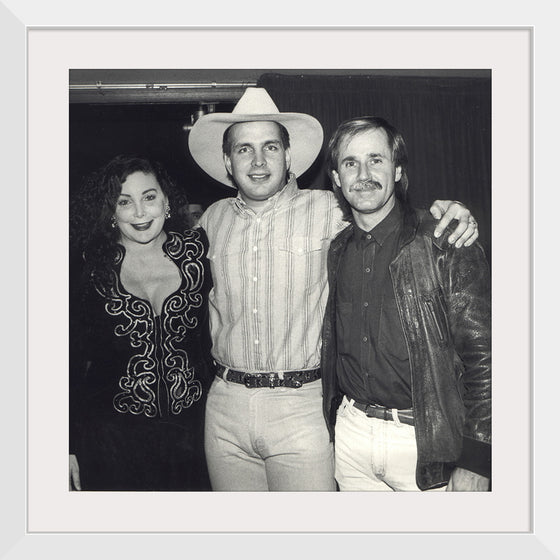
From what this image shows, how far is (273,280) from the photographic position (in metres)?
2.85

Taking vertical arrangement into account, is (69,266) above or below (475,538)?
above

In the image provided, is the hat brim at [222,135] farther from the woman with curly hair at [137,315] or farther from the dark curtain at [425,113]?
the woman with curly hair at [137,315]

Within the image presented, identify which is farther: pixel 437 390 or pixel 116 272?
pixel 116 272

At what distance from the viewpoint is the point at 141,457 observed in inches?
116

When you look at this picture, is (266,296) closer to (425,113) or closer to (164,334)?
(164,334)

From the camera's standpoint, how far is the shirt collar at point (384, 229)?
2758 mm

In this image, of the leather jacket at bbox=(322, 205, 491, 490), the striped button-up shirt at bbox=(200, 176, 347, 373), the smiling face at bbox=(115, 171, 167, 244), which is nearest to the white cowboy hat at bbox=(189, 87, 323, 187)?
the striped button-up shirt at bbox=(200, 176, 347, 373)

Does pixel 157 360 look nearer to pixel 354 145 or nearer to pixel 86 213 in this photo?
pixel 86 213

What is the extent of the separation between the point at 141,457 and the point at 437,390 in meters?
1.22

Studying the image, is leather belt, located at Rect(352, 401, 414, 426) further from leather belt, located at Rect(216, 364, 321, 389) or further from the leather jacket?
leather belt, located at Rect(216, 364, 321, 389)

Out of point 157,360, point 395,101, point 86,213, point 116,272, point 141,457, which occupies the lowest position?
point 141,457

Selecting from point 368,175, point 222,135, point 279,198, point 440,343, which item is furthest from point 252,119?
point 440,343

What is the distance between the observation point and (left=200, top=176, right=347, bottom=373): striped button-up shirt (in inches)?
112
